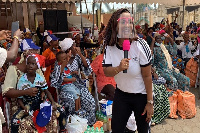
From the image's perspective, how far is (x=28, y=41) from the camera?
3.06 meters

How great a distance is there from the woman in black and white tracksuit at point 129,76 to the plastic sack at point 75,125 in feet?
3.19

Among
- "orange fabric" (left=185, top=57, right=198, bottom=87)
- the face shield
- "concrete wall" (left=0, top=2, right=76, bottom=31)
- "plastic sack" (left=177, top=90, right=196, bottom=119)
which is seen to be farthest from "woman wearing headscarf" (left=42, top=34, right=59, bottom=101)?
"concrete wall" (left=0, top=2, right=76, bottom=31)

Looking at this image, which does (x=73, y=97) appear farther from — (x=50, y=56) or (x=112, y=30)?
(x=112, y=30)

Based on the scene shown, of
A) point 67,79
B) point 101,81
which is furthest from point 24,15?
point 67,79

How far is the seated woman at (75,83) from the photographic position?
3.16m

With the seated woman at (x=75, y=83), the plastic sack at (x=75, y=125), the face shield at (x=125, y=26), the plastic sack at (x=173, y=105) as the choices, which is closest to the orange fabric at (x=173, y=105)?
the plastic sack at (x=173, y=105)

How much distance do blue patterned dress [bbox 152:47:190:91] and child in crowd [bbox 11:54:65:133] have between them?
2452mm

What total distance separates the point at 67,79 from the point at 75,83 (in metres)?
0.22

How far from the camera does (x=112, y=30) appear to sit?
1954 mm

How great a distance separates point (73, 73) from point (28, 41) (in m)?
0.84

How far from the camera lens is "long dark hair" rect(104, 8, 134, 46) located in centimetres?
190

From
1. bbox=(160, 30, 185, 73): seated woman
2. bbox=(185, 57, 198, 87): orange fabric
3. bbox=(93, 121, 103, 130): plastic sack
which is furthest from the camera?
bbox=(185, 57, 198, 87): orange fabric

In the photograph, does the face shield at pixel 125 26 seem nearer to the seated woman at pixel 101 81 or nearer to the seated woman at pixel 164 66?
the seated woman at pixel 101 81

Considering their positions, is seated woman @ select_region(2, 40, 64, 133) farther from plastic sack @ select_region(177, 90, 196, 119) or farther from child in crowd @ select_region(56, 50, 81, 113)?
plastic sack @ select_region(177, 90, 196, 119)
